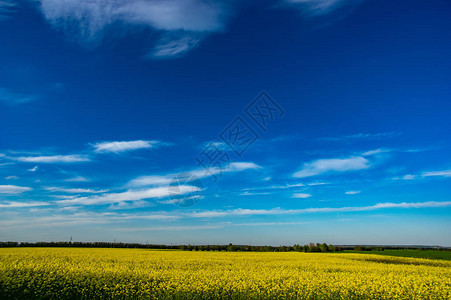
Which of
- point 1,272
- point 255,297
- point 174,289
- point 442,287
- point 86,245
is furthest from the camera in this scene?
point 86,245

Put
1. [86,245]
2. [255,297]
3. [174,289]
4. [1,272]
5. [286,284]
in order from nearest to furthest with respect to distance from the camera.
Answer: [255,297], [174,289], [286,284], [1,272], [86,245]

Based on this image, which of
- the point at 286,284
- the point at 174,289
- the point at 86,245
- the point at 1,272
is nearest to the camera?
the point at 174,289

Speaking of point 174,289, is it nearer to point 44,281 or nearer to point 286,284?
point 286,284

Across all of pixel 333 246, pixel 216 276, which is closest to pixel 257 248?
pixel 333 246

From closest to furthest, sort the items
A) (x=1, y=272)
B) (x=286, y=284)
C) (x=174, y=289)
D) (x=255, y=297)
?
(x=255, y=297) → (x=174, y=289) → (x=286, y=284) → (x=1, y=272)

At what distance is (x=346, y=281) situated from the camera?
Answer: 18.0 metres

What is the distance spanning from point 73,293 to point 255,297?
419 inches

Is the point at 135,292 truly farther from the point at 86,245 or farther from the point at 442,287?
the point at 86,245

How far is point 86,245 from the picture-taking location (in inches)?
3578

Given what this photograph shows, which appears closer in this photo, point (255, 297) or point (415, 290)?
point (255, 297)

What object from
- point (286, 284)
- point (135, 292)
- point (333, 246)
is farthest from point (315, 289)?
point (333, 246)

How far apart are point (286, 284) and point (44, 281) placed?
15049 millimetres

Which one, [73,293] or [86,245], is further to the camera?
[86,245]

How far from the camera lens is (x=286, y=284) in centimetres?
1658
